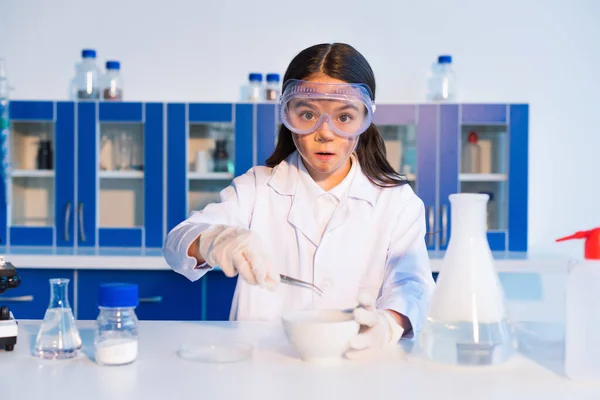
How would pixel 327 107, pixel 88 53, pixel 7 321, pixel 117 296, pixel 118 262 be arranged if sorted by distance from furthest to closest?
pixel 88 53 < pixel 118 262 < pixel 327 107 < pixel 7 321 < pixel 117 296

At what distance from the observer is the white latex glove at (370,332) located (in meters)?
1.23

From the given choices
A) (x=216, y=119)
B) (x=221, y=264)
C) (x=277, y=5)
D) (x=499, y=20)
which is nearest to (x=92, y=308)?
(x=216, y=119)

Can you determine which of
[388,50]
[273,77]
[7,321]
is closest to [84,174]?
[273,77]

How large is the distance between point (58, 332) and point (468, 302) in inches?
28.7

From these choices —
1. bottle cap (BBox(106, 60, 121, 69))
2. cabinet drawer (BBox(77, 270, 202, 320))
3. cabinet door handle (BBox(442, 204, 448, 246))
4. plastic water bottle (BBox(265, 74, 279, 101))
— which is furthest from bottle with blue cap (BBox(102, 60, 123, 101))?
cabinet door handle (BBox(442, 204, 448, 246))

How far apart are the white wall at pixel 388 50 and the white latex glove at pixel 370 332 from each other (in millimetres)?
2458

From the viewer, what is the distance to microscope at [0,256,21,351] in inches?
50.7

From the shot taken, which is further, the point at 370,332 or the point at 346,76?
the point at 346,76

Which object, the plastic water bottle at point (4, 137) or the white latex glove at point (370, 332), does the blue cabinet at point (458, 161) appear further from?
the white latex glove at point (370, 332)

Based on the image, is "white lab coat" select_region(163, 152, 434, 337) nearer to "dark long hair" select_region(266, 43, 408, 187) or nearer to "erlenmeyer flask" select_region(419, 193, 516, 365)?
"dark long hair" select_region(266, 43, 408, 187)

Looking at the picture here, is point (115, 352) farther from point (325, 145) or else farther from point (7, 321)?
point (325, 145)

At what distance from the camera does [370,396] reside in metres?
1.03

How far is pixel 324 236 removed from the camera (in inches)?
71.6

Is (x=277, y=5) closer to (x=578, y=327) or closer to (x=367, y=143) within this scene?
(x=367, y=143)
